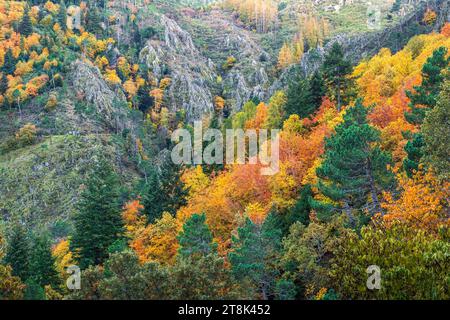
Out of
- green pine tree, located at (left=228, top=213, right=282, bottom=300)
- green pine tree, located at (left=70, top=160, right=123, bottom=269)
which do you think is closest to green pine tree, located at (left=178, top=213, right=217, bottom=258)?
green pine tree, located at (left=228, top=213, right=282, bottom=300)

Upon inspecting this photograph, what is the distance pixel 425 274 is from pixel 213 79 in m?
142

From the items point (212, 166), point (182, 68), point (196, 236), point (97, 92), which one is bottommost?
point (182, 68)

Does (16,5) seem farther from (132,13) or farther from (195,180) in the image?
(195,180)

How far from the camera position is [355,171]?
3064cm

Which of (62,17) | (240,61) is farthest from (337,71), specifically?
(62,17)

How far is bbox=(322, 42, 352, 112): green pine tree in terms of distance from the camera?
52938mm

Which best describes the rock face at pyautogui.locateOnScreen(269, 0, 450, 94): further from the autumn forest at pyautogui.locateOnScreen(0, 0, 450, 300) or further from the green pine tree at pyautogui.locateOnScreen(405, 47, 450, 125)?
the green pine tree at pyautogui.locateOnScreen(405, 47, 450, 125)

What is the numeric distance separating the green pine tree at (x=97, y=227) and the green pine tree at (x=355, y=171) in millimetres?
20208

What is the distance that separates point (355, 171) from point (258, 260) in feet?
32.4

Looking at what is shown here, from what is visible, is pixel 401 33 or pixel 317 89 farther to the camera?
pixel 401 33

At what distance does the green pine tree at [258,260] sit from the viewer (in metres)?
25.0

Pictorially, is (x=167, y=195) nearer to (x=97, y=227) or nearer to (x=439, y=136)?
(x=97, y=227)
